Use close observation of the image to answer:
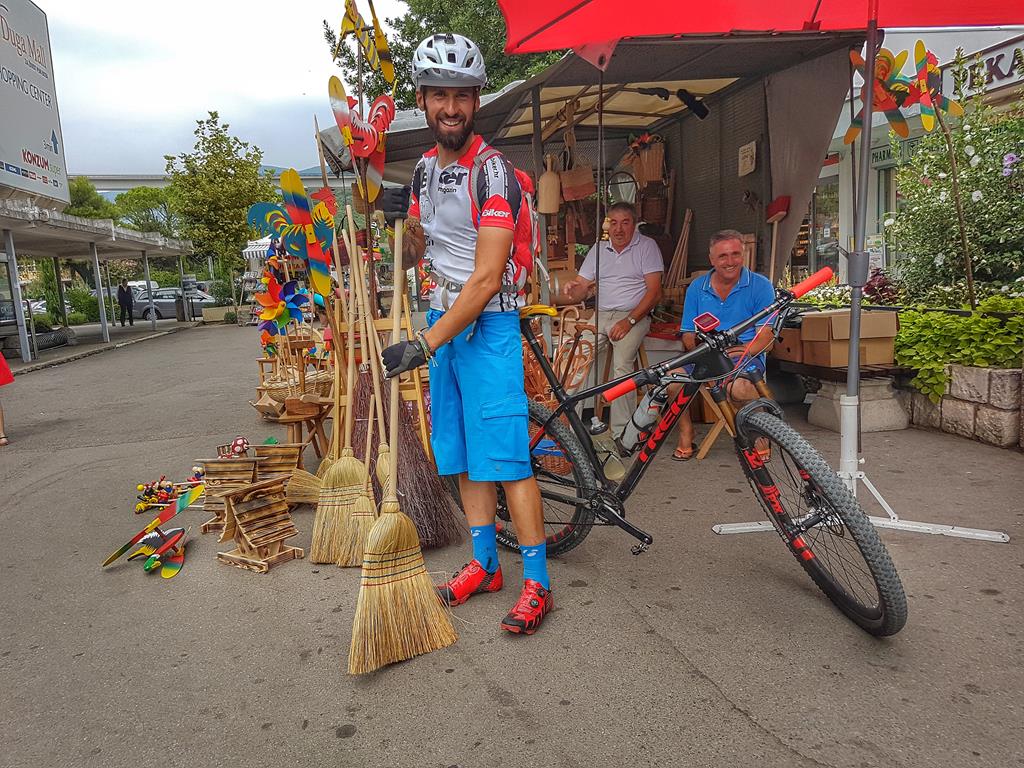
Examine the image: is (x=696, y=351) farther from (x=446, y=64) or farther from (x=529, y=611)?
(x=446, y=64)

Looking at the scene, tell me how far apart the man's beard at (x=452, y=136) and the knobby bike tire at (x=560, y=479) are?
1.30 m

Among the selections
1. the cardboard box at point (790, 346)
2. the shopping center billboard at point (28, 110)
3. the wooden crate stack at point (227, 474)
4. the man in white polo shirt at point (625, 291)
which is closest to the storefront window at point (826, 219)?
the cardboard box at point (790, 346)

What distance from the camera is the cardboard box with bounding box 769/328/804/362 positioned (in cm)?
597

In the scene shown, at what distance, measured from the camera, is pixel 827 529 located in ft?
8.93

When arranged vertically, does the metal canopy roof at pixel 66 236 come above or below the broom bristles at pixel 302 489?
above

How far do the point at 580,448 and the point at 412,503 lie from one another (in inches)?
38.4

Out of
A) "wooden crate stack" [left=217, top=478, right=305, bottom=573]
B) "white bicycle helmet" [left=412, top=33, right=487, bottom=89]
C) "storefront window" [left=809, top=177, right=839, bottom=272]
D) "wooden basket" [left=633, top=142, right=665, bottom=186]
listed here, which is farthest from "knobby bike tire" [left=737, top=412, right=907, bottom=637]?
"storefront window" [left=809, top=177, right=839, bottom=272]

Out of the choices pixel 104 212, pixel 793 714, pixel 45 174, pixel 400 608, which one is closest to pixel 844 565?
pixel 793 714

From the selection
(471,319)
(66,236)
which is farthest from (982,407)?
(66,236)

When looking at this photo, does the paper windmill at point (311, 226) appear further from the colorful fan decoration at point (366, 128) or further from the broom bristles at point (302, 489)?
the broom bristles at point (302, 489)

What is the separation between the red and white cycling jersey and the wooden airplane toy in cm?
203

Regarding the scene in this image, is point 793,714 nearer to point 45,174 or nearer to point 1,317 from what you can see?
point 45,174

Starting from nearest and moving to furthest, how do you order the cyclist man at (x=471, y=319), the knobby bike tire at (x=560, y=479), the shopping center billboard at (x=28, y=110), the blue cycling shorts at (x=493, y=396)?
the cyclist man at (x=471, y=319) < the blue cycling shorts at (x=493, y=396) < the knobby bike tire at (x=560, y=479) < the shopping center billboard at (x=28, y=110)

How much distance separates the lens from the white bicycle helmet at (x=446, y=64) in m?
2.62
